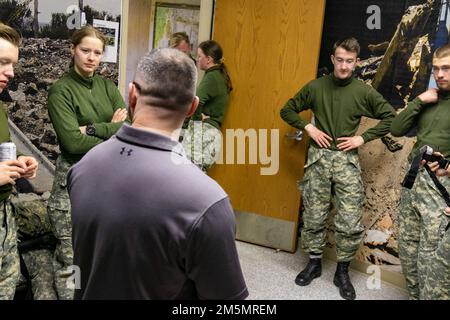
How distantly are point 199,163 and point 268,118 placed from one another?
63 cm

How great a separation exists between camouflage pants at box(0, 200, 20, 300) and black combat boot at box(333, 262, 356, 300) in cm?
190

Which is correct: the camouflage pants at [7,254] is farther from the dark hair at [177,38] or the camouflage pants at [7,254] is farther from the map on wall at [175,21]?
the map on wall at [175,21]

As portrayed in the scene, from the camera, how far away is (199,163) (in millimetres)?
3244

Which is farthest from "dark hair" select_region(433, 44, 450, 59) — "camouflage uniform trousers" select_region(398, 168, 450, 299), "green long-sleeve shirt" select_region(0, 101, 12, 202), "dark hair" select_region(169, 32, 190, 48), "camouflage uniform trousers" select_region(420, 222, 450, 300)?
"dark hair" select_region(169, 32, 190, 48)

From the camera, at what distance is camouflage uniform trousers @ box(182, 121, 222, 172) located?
321 centimetres

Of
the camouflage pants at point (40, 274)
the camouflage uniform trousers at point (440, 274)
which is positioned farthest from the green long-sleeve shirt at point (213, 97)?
the camouflage uniform trousers at point (440, 274)

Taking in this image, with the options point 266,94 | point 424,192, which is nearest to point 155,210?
point 424,192

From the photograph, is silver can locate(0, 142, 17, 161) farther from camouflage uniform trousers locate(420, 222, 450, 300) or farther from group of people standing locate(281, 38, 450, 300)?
camouflage uniform trousers locate(420, 222, 450, 300)

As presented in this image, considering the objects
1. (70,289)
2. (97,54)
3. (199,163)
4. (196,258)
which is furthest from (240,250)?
(196,258)

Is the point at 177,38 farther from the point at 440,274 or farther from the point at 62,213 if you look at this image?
the point at 440,274

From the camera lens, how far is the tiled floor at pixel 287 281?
8.71 ft

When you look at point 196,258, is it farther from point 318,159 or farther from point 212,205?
point 318,159

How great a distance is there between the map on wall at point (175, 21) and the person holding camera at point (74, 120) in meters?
1.90
